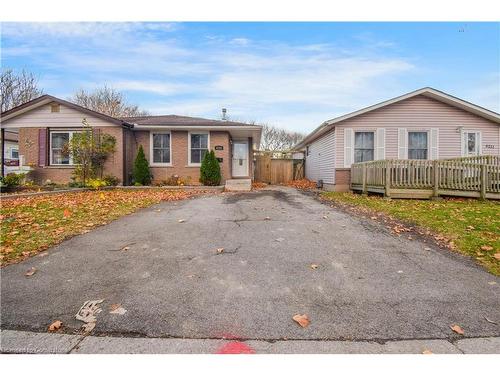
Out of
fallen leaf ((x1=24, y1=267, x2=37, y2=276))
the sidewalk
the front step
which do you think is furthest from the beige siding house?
fallen leaf ((x1=24, y1=267, x2=37, y2=276))

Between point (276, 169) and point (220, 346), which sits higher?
point (276, 169)

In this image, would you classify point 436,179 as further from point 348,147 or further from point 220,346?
point 220,346

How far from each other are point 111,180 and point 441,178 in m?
14.0

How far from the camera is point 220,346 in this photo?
2221 mm

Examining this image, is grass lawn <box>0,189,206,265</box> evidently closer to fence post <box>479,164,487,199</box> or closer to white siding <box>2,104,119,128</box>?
A: white siding <box>2,104,119,128</box>

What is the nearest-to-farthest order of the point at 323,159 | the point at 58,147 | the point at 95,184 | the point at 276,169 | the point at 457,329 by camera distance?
the point at 457,329
the point at 95,184
the point at 58,147
the point at 323,159
the point at 276,169

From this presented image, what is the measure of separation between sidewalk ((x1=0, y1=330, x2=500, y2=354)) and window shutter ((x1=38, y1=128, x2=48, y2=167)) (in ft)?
48.6

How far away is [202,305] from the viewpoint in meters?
2.87

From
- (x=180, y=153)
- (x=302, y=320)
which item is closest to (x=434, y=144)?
(x=180, y=153)

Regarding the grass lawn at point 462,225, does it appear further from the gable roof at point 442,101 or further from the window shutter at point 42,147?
the window shutter at point 42,147

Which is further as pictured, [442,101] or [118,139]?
[118,139]

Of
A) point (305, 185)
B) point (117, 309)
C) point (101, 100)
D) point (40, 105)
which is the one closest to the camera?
point (117, 309)

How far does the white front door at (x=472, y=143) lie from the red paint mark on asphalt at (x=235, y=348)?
15.9 m

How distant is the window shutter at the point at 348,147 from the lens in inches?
553
